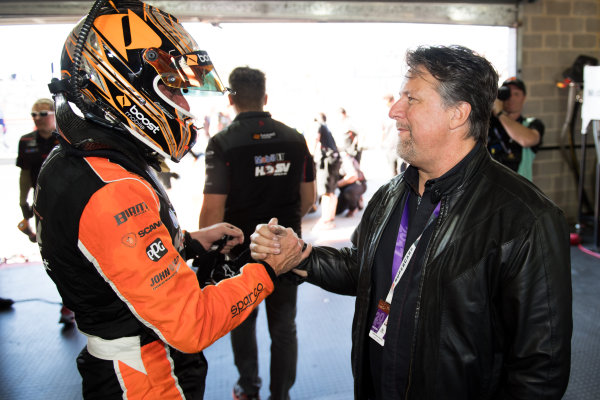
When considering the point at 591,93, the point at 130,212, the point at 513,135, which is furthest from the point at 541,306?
the point at 591,93

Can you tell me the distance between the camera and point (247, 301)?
1.31m

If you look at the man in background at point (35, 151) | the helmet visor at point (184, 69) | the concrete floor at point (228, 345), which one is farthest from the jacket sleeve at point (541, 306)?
the man in background at point (35, 151)

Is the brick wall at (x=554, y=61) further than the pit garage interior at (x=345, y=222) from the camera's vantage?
Yes

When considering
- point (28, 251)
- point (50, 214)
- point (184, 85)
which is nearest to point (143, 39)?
point (184, 85)

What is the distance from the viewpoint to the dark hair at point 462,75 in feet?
4.32

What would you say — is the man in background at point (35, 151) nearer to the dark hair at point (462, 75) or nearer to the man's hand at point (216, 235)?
the man's hand at point (216, 235)

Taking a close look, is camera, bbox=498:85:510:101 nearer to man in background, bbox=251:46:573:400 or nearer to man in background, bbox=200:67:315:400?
man in background, bbox=200:67:315:400

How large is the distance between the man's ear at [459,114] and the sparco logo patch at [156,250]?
3.17ft

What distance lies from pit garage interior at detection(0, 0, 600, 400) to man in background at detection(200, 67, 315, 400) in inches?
16.5

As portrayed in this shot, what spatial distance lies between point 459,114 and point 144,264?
1.05 metres

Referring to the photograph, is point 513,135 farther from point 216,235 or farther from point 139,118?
point 139,118

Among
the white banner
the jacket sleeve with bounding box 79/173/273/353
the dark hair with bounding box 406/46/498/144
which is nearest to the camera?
the white banner

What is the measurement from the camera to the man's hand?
175 centimetres

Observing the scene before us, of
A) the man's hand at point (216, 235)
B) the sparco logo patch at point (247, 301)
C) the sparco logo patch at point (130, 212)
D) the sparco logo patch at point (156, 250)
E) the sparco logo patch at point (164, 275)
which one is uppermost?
the sparco logo patch at point (130, 212)
